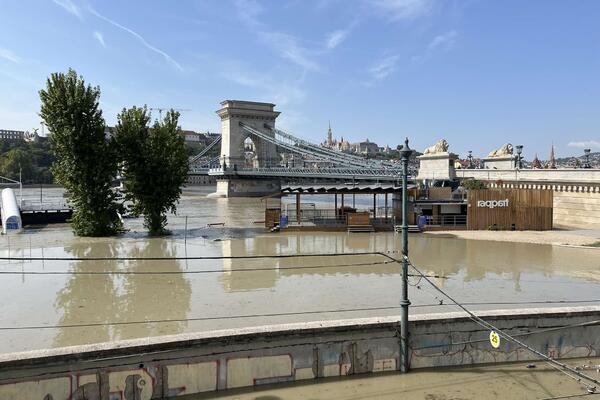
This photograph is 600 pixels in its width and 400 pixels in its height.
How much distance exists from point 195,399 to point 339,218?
88.1 ft

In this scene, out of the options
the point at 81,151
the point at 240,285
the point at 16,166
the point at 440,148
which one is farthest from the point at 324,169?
the point at 16,166

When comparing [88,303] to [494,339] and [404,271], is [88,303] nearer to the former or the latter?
[404,271]

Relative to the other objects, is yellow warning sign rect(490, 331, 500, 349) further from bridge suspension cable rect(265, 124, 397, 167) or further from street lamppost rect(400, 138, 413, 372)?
bridge suspension cable rect(265, 124, 397, 167)

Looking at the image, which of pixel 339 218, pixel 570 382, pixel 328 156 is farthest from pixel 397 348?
pixel 328 156

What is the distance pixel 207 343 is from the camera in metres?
7.68

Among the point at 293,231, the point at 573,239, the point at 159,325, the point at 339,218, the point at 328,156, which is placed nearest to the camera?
the point at 159,325

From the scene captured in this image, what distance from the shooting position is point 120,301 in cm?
1352

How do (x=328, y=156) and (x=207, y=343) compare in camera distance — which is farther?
(x=328, y=156)

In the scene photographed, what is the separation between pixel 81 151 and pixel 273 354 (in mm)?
23461

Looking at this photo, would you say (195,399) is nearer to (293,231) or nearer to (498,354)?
(498,354)

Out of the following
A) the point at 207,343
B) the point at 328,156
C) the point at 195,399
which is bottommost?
the point at 195,399

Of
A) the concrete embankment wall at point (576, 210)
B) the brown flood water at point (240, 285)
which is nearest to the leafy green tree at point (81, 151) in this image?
the brown flood water at point (240, 285)

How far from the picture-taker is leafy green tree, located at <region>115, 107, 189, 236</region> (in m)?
28.8

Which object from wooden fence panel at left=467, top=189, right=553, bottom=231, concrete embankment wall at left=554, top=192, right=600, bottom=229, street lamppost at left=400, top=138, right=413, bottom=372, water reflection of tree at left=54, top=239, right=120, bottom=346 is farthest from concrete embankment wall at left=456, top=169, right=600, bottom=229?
water reflection of tree at left=54, top=239, right=120, bottom=346
